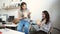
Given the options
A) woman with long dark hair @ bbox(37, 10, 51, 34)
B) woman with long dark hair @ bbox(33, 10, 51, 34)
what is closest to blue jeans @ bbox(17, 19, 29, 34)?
woman with long dark hair @ bbox(33, 10, 51, 34)

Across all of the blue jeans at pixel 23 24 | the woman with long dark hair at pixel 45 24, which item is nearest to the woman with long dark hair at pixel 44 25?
the woman with long dark hair at pixel 45 24

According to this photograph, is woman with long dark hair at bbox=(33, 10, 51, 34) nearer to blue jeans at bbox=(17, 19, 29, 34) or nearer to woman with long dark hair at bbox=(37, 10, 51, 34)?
woman with long dark hair at bbox=(37, 10, 51, 34)

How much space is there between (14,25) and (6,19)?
24 centimetres

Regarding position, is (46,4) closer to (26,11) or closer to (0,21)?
(26,11)

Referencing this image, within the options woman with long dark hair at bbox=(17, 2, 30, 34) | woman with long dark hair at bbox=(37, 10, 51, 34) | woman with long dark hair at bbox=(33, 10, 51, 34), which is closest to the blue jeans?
woman with long dark hair at bbox=(17, 2, 30, 34)

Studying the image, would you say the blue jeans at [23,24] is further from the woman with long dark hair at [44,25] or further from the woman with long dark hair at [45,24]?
the woman with long dark hair at [45,24]

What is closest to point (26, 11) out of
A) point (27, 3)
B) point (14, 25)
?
point (27, 3)

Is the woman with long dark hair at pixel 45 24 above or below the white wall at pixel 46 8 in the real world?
below

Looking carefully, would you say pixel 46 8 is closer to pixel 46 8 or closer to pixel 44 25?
pixel 46 8

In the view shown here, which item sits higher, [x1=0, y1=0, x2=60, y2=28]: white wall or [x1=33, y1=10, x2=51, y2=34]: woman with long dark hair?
[x1=0, y1=0, x2=60, y2=28]: white wall

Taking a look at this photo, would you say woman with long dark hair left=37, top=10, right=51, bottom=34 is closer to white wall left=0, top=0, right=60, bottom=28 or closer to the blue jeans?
white wall left=0, top=0, right=60, bottom=28

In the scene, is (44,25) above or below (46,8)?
below

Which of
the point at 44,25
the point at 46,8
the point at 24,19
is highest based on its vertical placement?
the point at 46,8

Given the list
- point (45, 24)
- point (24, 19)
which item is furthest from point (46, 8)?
point (24, 19)
